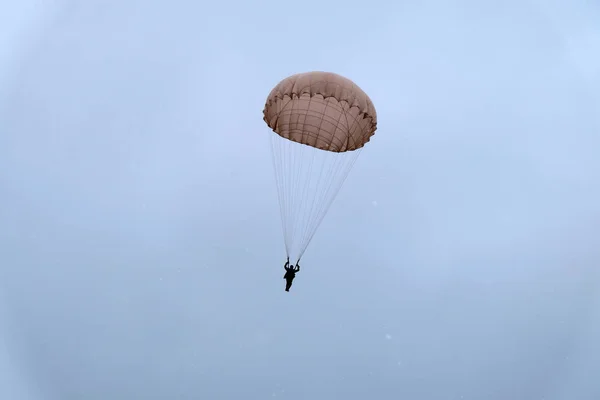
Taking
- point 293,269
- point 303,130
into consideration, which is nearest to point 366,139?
point 303,130

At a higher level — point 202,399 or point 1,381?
point 202,399

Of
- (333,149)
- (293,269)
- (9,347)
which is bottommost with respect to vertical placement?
(9,347)

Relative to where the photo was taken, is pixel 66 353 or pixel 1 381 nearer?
pixel 66 353

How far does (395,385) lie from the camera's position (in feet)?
233

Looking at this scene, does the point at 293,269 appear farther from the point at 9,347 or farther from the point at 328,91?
the point at 9,347

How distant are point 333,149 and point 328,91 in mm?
3021

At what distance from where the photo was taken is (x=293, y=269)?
22.6 meters

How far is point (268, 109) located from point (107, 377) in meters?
60.4

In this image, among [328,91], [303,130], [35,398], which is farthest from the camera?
[35,398]

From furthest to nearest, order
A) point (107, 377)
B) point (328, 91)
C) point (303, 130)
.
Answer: point (107, 377) → point (303, 130) → point (328, 91)

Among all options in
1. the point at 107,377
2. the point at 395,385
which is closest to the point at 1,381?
the point at 107,377

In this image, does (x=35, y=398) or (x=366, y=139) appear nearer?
(x=366, y=139)

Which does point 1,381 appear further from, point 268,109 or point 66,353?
point 268,109

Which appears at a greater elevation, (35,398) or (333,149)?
(333,149)
